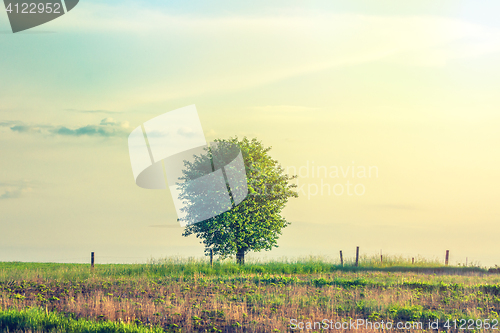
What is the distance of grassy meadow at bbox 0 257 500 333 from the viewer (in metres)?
13.6

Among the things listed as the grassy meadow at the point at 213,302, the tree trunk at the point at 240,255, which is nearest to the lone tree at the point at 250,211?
the tree trunk at the point at 240,255

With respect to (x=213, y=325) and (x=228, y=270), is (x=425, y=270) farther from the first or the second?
(x=213, y=325)

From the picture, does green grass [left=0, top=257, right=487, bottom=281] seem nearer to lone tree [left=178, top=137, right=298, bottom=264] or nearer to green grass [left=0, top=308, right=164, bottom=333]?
lone tree [left=178, top=137, right=298, bottom=264]

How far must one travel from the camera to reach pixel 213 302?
1684 cm

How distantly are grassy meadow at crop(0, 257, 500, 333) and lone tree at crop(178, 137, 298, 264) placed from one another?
6552 mm

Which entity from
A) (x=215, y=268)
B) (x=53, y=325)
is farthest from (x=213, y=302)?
(x=215, y=268)

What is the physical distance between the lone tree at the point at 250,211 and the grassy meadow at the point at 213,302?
6552 mm

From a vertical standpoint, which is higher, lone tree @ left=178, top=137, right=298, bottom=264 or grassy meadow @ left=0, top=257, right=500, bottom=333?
lone tree @ left=178, top=137, right=298, bottom=264

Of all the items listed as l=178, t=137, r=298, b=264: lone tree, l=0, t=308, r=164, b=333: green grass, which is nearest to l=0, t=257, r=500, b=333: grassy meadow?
l=0, t=308, r=164, b=333: green grass

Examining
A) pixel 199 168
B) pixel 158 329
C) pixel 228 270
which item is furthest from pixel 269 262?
pixel 158 329

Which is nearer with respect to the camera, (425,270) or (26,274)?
(26,274)

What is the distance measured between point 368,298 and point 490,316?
461 centimetres

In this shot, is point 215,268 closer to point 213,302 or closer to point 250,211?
point 250,211

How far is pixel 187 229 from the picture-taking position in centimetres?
3525
